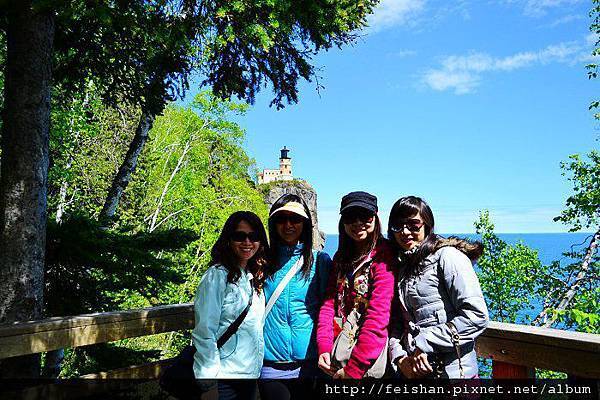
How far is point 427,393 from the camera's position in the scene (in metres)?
2.36

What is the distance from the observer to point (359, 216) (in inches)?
106

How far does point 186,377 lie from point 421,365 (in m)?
1.19

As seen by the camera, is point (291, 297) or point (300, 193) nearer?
point (291, 297)

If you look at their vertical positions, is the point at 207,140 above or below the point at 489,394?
above

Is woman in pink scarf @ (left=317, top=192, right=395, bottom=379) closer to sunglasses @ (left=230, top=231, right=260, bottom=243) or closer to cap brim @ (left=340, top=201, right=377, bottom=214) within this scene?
cap brim @ (left=340, top=201, right=377, bottom=214)

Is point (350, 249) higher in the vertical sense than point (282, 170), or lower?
lower

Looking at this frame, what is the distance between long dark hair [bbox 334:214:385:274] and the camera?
2711 mm

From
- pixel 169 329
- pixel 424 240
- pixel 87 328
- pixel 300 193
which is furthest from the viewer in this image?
pixel 300 193

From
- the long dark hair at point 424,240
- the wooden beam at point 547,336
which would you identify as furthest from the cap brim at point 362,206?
the wooden beam at point 547,336

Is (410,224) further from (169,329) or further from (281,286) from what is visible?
(169,329)

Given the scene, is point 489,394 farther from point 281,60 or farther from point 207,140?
point 207,140

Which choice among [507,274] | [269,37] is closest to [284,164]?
[507,274]

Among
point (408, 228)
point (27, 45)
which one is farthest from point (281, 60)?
point (408, 228)

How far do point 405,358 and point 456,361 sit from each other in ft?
0.81
